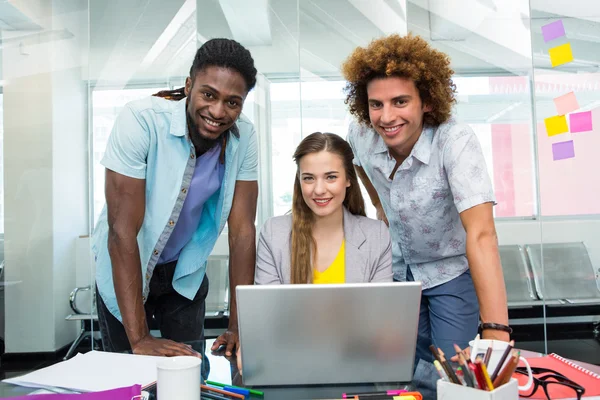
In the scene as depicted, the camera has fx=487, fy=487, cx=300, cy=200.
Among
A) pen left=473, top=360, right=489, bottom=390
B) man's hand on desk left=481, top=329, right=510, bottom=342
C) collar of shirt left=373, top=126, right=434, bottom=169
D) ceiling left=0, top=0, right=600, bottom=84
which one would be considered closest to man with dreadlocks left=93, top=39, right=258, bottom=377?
collar of shirt left=373, top=126, right=434, bottom=169

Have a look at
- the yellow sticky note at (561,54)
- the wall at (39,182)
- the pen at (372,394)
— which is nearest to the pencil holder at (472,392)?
the pen at (372,394)

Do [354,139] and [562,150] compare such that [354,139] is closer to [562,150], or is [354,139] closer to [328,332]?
[328,332]

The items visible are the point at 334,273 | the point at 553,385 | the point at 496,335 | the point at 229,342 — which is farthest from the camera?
the point at 334,273

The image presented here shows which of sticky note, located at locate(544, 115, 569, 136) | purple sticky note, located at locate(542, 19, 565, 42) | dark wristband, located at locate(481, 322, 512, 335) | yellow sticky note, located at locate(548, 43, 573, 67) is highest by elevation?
purple sticky note, located at locate(542, 19, 565, 42)

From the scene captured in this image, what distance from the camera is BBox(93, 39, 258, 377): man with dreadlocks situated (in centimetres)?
143

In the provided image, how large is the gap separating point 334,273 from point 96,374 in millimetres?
851

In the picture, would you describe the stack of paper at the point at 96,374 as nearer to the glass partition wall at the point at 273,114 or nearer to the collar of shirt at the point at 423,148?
the collar of shirt at the point at 423,148

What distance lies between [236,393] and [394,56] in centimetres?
107

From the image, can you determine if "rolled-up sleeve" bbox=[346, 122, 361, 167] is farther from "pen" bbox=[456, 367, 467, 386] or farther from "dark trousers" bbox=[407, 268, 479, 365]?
"pen" bbox=[456, 367, 467, 386]

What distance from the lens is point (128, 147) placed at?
146cm

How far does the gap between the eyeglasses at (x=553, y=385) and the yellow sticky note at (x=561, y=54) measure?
3.18 m

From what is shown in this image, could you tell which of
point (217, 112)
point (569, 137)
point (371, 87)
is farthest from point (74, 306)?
point (569, 137)

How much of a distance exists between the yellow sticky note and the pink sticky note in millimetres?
237

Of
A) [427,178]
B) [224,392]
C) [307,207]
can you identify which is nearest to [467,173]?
[427,178]
